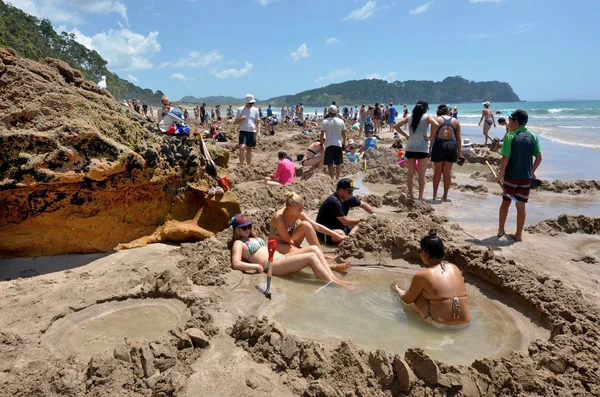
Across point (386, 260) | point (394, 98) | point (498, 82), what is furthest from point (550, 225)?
point (498, 82)

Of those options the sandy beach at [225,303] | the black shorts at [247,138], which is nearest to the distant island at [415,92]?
the black shorts at [247,138]

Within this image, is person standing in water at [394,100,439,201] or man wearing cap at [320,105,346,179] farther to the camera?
man wearing cap at [320,105,346,179]

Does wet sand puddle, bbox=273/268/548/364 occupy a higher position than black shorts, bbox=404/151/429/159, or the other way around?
black shorts, bbox=404/151/429/159

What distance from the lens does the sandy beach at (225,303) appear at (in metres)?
2.47

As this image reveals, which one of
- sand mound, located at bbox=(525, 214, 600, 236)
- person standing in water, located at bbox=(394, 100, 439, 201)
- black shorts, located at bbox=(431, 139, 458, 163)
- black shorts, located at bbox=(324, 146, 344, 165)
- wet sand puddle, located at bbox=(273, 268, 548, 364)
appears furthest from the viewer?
black shorts, located at bbox=(324, 146, 344, 165)

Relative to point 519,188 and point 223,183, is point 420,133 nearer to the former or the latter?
point 519,188

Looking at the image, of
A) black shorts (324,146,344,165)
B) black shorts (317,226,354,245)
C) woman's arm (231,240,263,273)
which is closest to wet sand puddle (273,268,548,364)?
woman's arm (231,240,263,273)

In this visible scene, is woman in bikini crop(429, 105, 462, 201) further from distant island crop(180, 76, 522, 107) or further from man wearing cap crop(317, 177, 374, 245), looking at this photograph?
distant island crop(180, 76, 522, 107)

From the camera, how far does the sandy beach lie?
97.4 inches

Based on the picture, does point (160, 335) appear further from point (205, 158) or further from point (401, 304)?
point (205, 158)

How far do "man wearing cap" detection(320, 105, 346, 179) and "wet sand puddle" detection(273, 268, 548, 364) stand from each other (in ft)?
14.9

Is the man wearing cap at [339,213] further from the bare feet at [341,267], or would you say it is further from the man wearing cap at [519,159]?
the man wearing cap at [519,159]

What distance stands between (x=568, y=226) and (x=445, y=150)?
7.30 feet

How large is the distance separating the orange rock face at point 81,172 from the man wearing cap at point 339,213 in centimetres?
133
